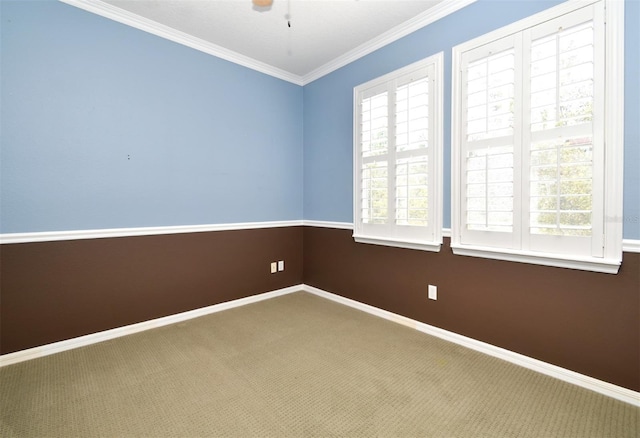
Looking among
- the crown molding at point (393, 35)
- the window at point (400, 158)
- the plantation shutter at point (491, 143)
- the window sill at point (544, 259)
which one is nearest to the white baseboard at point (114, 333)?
the window at point (400, 158)

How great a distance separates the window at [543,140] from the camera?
66.5 inches

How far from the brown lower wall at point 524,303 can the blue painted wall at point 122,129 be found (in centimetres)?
158

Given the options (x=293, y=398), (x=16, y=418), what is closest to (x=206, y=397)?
(x=293, y=398)

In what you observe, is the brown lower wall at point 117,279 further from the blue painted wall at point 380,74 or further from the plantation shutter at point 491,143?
the plantation shutter at point 491,143

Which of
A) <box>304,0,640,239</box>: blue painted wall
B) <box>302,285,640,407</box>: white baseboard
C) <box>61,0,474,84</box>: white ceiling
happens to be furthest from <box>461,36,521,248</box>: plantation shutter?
<box>302,285,640,407</box>: white baseboard

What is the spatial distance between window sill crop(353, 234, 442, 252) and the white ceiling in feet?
6.02

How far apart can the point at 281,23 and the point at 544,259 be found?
2.72 meters

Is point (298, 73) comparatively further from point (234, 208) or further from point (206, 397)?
point (206, 397)

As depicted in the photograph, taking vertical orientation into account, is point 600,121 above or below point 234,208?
above

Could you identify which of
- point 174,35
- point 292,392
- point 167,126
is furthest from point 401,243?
point 174,35

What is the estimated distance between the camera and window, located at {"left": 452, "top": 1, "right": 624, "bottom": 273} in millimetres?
1689

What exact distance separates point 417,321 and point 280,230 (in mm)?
1822

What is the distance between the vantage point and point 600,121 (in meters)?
1.70

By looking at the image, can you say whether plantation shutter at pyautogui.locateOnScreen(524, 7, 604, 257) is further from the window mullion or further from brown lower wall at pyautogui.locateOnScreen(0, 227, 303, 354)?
brown lower wall at pyautogui.locateOnScreen(0, 227, 303, 354)
